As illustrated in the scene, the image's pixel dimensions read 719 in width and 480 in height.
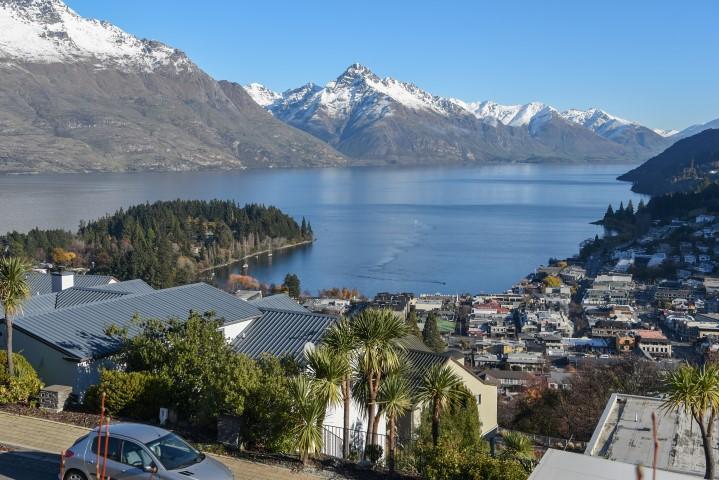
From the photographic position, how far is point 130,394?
402 inches

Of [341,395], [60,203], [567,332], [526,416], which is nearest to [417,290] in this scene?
[567,332]

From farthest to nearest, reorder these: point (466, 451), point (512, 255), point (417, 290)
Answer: point (512, 255)
point (417, 290)
point (466, 451)

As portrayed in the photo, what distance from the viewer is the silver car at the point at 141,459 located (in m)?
6.97

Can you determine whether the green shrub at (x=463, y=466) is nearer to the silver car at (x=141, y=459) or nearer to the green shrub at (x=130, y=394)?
the silver car at (x=141, y=459)

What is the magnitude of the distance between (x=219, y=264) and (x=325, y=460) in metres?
72.0

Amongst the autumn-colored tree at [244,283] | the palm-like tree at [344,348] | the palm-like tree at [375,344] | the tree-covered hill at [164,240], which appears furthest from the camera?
the tree-covered hill at [164,240]

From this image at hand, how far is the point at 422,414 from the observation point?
12.2m

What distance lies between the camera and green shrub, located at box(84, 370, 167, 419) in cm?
1020

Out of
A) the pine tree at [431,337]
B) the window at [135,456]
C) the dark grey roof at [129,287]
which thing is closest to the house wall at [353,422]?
the window at [135,456]

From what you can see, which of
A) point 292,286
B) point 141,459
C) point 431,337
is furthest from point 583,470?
point 292,286

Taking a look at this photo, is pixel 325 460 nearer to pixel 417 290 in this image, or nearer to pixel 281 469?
pixel 281 469

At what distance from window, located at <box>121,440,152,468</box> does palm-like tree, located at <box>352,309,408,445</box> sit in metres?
3.38

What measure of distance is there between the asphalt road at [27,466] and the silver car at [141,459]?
2.41 ft

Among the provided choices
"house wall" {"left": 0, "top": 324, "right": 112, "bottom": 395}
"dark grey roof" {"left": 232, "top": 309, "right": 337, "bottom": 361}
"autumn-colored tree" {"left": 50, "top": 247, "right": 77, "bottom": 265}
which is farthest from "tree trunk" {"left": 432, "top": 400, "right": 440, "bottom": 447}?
"autumn-colored tree" {"left": 50, "top": 247, "right": 77, "bottom": 265}
